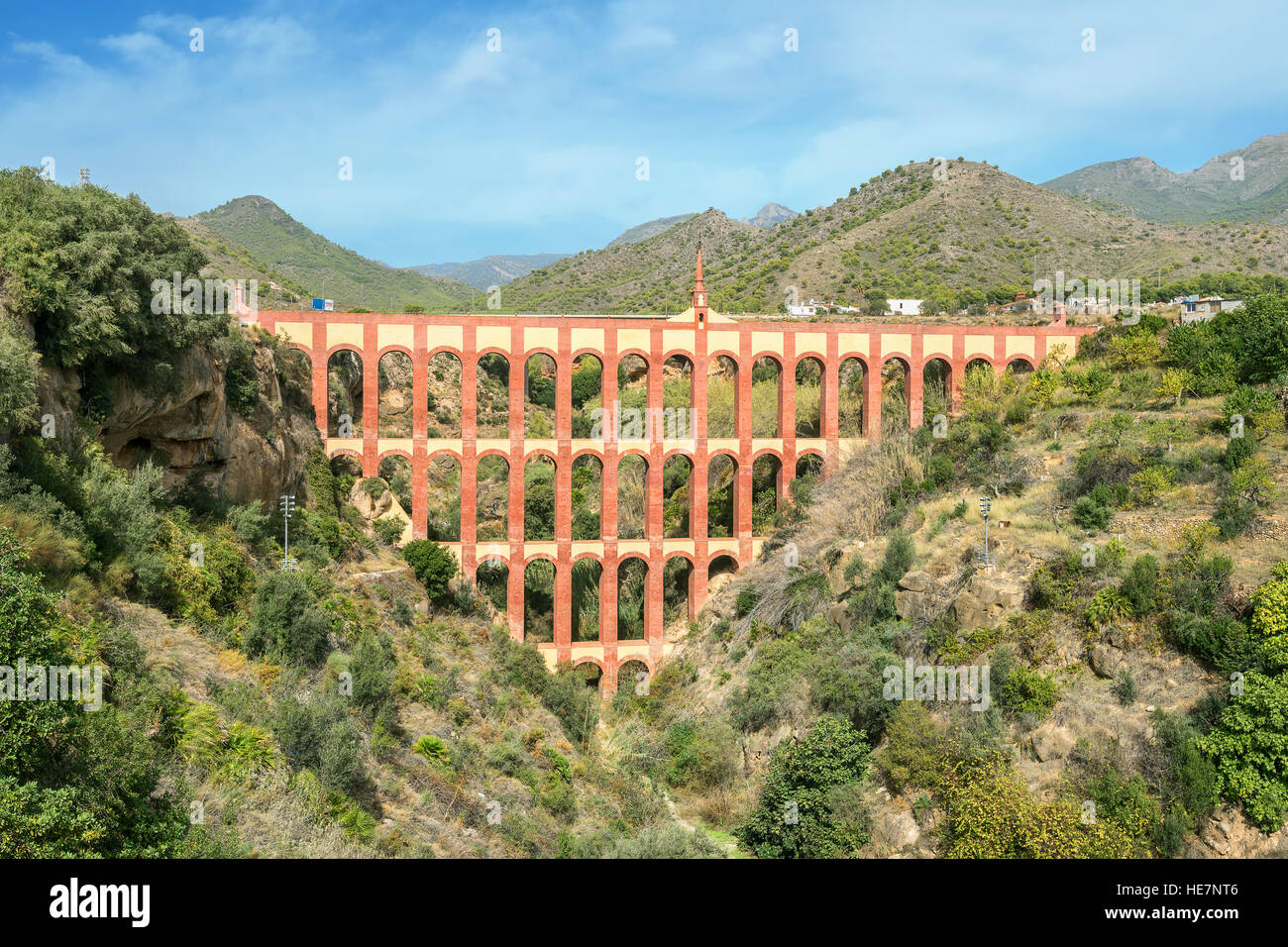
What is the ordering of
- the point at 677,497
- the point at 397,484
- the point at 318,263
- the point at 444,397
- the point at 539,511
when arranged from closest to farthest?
the point at 397,484 → the point at 539,511 → the point at 677,497 → the point at 444,397 → the point at 318,263

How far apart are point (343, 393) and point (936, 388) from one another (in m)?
30.5

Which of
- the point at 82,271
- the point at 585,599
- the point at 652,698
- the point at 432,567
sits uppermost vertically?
the point at 82,271

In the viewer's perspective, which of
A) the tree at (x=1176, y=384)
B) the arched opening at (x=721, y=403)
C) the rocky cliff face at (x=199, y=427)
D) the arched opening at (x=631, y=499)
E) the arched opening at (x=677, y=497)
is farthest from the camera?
the arched opening at (x=721, y=403)

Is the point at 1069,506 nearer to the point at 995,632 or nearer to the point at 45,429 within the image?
the point at 995,632

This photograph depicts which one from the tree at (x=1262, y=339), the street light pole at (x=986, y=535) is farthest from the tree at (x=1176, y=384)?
the street light pole at (x=986, y=535)

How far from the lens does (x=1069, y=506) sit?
1202 inches

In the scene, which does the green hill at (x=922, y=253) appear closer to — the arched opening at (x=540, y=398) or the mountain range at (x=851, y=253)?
the mountain range at (x=851, y=253)

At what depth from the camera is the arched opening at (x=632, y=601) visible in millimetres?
43719

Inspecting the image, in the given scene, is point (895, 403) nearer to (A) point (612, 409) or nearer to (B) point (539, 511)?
(A) point (612, 409)

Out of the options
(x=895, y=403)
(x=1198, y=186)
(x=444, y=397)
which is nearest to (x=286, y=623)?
(x=895, y=403)

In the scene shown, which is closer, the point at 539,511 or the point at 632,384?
the point at 539,511

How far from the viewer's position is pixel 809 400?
179 ft

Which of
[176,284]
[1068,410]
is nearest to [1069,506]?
[1068,410]

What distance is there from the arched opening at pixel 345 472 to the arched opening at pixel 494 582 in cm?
664
